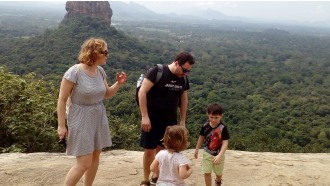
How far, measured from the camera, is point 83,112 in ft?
9.54

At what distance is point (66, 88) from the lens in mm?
2811

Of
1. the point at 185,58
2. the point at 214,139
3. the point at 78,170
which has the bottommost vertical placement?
the point at 78,170

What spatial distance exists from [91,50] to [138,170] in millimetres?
1991

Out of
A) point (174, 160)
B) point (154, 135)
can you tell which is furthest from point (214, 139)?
point (174, 160)

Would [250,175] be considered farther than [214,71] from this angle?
No

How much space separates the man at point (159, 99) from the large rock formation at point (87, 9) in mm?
60627

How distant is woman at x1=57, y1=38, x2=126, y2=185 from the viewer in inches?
111

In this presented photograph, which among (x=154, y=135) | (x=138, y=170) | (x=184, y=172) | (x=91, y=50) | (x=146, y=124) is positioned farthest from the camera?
(x=138, y=170)

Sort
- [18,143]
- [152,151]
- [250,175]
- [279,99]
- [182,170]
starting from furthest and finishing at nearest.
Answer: [279,99] → [18,143] → [250,175] → [152,151] → [182,170]

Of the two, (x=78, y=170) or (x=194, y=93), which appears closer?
(x=78, y=170)

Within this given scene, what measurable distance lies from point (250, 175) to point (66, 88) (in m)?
2.60

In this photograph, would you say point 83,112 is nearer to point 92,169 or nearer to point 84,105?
point 84,105

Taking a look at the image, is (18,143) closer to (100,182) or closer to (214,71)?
(100,182)

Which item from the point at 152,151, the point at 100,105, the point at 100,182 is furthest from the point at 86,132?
the point at 100,182
